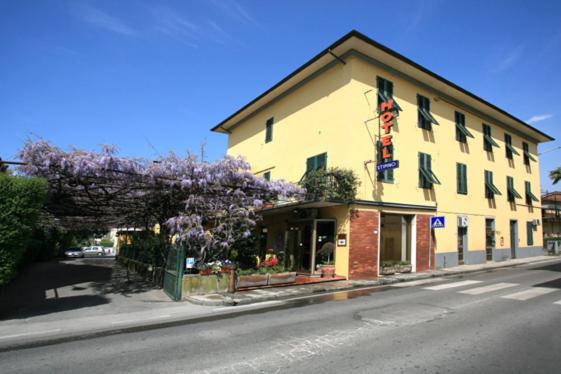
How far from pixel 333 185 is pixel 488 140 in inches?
597

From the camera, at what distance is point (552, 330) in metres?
6.79

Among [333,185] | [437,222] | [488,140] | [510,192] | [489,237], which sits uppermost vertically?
[488,140]

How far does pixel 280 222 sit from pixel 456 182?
11318mm

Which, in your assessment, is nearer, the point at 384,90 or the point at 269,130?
the point at 384,90

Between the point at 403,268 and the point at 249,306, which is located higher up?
the point at 403,268

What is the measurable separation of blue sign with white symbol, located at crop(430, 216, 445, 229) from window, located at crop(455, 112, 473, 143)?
6699 mm

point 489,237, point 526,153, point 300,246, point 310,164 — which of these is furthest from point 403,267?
point 526,153

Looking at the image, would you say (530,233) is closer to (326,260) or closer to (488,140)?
(488,140)

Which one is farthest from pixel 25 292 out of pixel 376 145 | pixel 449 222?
→ pixel 449 222

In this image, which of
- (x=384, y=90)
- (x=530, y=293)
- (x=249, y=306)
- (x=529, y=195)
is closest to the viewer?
(x=249, y=306)

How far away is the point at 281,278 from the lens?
13133mm

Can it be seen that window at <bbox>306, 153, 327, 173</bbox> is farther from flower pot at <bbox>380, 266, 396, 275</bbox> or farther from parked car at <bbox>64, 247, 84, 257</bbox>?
parked car at <bbox>64, 247, 84, 257</bbox>

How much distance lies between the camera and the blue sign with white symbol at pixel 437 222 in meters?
17.2

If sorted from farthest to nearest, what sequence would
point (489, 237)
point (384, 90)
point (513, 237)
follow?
point (513, 237)
point (489, 237)
point (384, 90)
